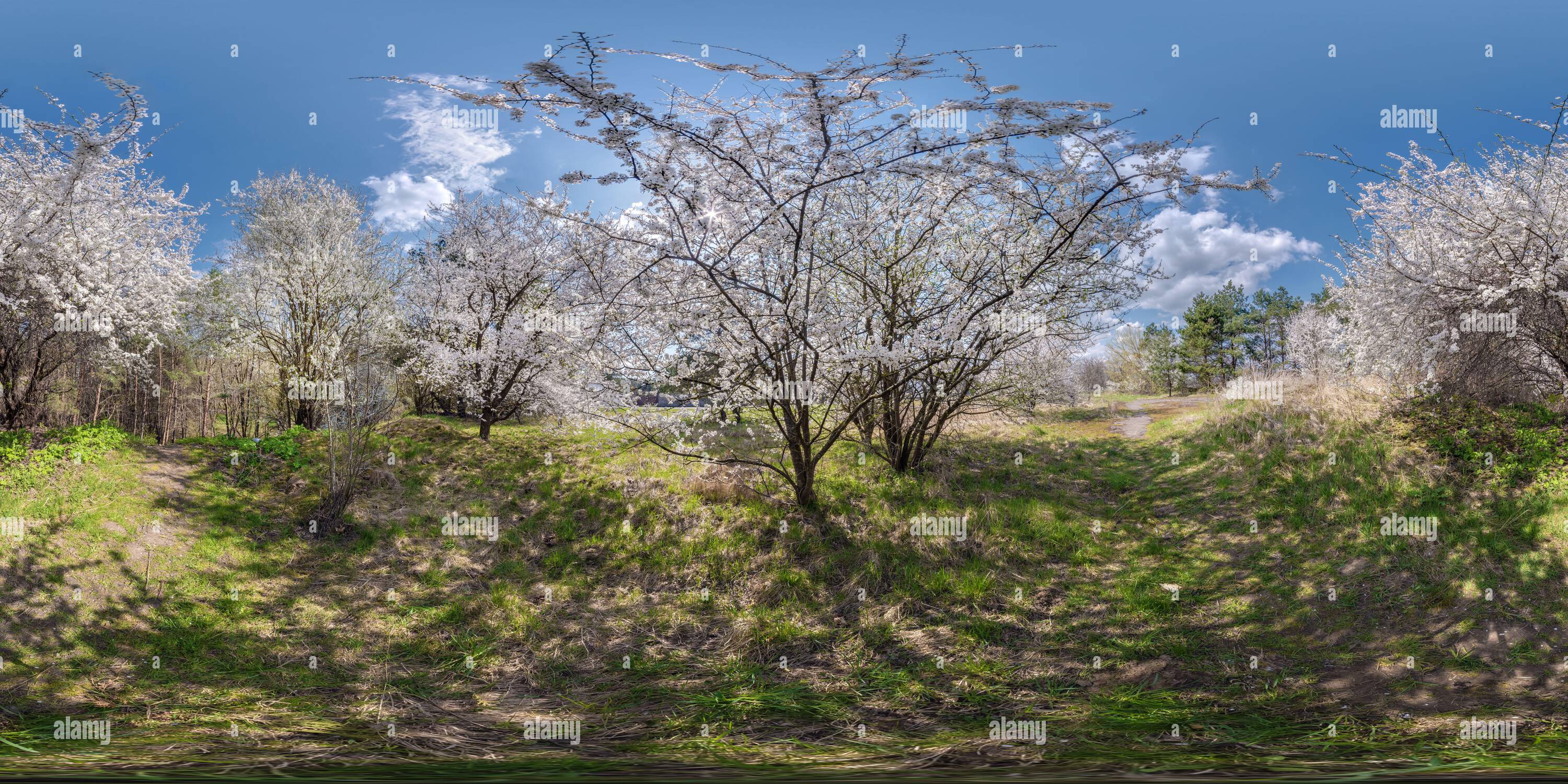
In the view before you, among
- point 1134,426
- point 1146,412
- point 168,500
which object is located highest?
point 1146,412

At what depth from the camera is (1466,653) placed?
19.2 ft

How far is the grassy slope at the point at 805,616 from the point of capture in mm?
4551

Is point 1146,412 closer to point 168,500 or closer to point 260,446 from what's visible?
point 260,446

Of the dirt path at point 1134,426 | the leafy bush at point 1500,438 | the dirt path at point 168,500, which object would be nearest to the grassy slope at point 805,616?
the dirt path at point 168,500

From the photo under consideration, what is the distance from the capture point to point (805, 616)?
7.17 metres

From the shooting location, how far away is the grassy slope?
14.9 ft

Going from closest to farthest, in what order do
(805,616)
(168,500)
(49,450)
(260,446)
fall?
(805,616) < (168,500) < (49,450) < (260,446)

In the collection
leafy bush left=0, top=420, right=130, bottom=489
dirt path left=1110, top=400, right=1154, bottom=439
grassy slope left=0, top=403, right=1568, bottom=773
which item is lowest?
grassy slope left=0, top=403, right=1568, bottom=773

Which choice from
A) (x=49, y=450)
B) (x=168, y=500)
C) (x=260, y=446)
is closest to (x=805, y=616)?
(x=168, y=500)

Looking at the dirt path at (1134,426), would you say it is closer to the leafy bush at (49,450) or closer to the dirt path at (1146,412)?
the dirt path at (1146,412)

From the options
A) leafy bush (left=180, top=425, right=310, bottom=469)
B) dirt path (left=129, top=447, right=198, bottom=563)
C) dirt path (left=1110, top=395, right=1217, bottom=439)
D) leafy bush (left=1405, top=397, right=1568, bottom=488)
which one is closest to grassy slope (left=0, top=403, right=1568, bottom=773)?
dirt path (left=129, top=447, right=198, bottom=563)

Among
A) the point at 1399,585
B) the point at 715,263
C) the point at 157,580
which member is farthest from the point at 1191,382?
the point at 157,580

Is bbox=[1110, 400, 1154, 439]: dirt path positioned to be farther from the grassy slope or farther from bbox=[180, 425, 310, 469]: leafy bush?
bbox=[180, 425, 310, 469]: leafy bush

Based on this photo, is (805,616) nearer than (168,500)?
Yes
